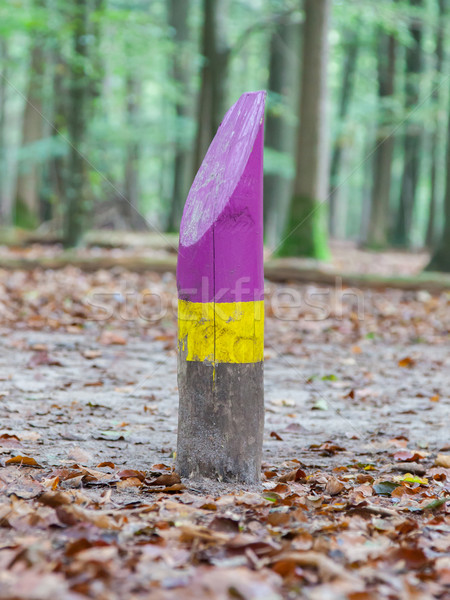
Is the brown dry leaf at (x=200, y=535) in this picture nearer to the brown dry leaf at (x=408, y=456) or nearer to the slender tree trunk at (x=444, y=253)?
the brown dry leaf at (x=408, y=456)

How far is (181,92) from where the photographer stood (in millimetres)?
19500

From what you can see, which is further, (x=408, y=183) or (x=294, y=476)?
(x=408, y=183)

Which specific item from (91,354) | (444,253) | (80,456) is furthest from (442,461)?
(444,253)

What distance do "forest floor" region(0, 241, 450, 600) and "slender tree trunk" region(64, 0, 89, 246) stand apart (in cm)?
382

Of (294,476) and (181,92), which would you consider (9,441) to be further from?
(181,92)

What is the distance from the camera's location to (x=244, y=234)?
2.84m

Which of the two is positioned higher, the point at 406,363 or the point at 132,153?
the point at 132,153

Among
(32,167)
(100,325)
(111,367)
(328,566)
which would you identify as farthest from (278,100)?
(328,566)

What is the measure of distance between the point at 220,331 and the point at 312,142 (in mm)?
9088

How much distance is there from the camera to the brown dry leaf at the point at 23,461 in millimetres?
2986

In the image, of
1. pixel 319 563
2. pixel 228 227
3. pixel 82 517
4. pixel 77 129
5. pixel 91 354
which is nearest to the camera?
pixel 319 563

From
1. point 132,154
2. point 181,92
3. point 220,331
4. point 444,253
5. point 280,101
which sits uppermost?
point 181,92

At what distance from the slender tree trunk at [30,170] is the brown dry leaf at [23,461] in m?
14.7

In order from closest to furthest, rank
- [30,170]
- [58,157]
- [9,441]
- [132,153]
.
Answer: [9,441] → [58,157] → [30,170] → [132,153]
